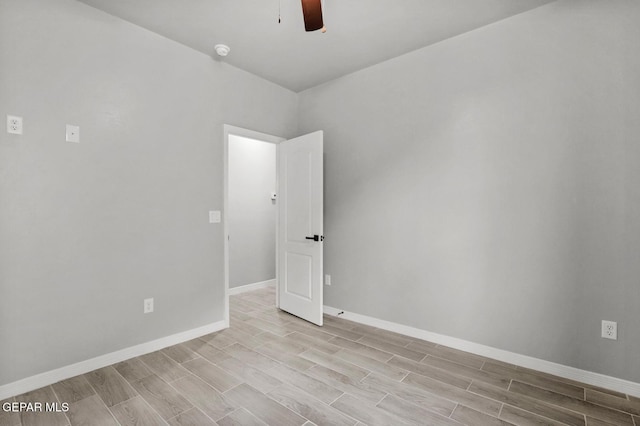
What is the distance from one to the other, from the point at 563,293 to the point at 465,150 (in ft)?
4.39

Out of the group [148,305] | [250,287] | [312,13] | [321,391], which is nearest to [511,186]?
[312,13]

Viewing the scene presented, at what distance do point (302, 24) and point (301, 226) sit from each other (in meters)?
1.98

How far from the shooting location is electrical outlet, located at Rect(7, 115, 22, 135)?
6.63 ft

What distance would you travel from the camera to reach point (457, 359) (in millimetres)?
2533

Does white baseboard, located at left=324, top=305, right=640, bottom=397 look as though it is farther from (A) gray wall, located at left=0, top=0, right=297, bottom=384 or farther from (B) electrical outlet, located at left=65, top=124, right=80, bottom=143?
(B) electrical outlet, located at left=65, top=124, right=80, bottom=143

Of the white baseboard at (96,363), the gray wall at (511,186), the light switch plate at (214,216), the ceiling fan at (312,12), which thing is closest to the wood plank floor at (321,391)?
the white baseboard at (96,363)

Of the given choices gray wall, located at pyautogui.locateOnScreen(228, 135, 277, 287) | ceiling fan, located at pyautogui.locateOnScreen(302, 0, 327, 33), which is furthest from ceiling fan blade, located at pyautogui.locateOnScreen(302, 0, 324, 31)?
gray wall, located at pyautogui.locateOnScreen(228, 135, 277, 287)

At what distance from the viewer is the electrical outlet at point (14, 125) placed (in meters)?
2.02

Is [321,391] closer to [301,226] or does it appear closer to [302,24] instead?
[301,226]

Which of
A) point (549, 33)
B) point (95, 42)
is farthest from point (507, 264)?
point (95, 42)

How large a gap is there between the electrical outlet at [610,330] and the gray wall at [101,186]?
3214 millimetres

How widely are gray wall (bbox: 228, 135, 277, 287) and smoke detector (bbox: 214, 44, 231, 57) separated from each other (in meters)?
1.82

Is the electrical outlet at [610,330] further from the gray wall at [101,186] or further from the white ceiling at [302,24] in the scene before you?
the gray wall at [101,186]

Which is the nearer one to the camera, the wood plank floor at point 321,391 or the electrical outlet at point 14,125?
the wood plank floor at point 321,391
